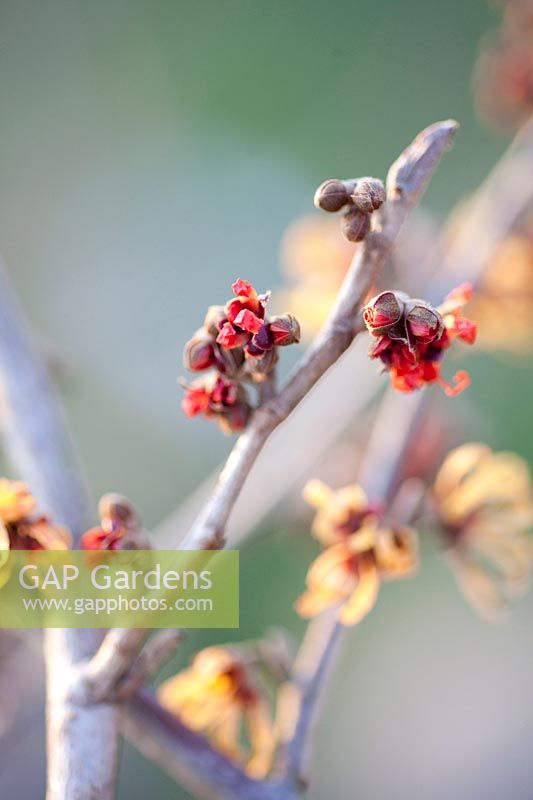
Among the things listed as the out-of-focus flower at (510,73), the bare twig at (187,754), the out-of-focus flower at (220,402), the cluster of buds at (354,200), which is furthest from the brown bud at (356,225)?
the out-of-focus flower at (510,73)

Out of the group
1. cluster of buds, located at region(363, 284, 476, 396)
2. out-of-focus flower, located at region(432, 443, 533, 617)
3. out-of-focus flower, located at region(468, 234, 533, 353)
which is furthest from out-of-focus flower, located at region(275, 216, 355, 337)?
cluster of buds, located at region(363, 284, 476, 396)

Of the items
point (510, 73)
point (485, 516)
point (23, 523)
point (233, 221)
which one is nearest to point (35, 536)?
point (23, 523)

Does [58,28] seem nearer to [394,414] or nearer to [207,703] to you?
[394,414]

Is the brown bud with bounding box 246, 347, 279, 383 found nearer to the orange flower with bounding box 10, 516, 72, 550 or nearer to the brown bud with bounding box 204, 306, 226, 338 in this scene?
the brown bud with bounding box 204, 306, 226, 338

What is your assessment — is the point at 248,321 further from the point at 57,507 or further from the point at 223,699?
the point at 223,699

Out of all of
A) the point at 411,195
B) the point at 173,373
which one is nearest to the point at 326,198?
the point at 411,195

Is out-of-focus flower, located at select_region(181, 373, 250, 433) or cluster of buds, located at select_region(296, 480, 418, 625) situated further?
cluster of buds, located at select_region(296, 480, 418, 625)
